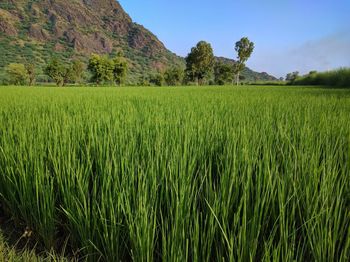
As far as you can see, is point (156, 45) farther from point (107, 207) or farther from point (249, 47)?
point (107, 207)

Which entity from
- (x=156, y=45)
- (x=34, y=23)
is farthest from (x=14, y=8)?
(x=156, y=45)

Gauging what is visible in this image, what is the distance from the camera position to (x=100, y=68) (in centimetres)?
3750

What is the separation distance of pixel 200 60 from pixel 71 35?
106 meters

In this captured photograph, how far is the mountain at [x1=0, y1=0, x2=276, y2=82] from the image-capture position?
93.7 m

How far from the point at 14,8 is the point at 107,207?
506ft

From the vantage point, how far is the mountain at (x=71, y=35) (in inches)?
3688

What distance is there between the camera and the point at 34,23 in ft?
390

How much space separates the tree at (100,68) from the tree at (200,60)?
12545mm

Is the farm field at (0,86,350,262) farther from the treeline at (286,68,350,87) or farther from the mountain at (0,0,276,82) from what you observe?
the mountain at (0,0,276,82)

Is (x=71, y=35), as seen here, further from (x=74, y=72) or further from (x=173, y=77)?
(x=74, y=72)

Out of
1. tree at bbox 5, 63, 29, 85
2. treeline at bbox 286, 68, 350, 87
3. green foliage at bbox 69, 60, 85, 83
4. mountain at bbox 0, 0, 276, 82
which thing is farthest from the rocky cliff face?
treeline at bbox 286, 68, 350, 87

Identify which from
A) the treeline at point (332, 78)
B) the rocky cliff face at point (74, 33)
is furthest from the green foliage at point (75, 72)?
the rocky cliff face at point (74, 33)

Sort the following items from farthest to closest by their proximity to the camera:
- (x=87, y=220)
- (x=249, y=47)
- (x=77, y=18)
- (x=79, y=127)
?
1. (x=77, y=18)
2. (x=249, y=47)
3. (x=79, y=127)
4. (x=87, y=220)

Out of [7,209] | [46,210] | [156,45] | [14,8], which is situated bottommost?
[7,209]
